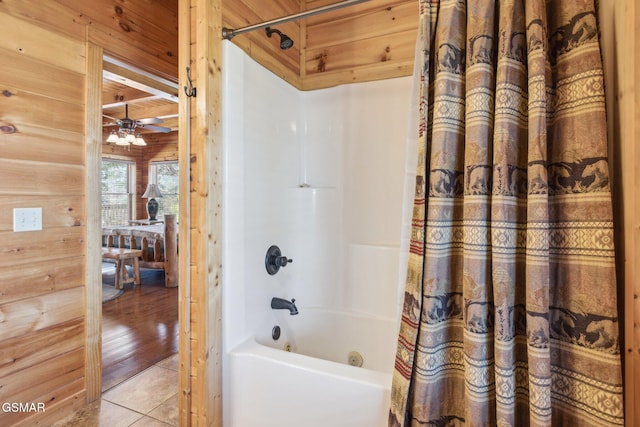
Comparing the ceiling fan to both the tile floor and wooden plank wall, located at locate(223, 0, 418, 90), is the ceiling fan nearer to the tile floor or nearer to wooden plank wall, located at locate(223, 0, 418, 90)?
wooden plank wall, located at locate(223, 0, 418, 90)

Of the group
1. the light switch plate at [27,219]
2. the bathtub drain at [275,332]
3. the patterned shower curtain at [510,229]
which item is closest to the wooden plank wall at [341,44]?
the patterned shower curtain at [510,229]

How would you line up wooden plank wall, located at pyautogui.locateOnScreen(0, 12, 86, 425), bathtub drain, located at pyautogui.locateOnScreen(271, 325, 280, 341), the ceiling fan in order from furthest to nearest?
the ceiling fan → bathtub drain, located at pyautogui.locateOnScreen(271, 325, 280, 341) → wooden plank wall, located at pyautogui.locateOnScreen(0, 12, 86, 425)

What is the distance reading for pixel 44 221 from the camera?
5.33ft

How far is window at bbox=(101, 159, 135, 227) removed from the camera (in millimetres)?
6773

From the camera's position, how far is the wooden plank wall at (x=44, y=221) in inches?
58.9

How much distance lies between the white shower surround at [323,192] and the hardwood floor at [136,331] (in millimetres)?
1258


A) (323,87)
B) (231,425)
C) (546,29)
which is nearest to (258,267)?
(231,425)

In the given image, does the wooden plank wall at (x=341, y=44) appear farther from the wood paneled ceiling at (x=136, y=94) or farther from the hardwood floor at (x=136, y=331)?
the hardwood floor at (x=136, y=331)

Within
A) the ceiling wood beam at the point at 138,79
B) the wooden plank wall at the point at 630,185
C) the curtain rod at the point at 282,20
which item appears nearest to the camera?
the wooden plank wall at the point at 630,185

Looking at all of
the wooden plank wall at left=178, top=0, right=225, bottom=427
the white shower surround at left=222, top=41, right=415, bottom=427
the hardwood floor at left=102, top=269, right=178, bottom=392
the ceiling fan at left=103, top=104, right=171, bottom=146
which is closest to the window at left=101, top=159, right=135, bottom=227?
the ceiling fan at left=103, top=104, right=171, bottom=146

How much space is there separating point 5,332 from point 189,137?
1327mm

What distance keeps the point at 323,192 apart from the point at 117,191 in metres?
6.71

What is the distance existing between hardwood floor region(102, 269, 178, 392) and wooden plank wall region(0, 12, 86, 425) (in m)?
0.42

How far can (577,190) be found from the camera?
821 millimetres
